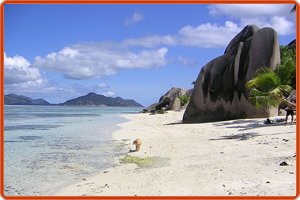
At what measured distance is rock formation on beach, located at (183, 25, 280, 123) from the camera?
1748 centimetres

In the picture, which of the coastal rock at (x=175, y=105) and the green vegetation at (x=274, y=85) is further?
the coastal rock at (x=175, y=105)

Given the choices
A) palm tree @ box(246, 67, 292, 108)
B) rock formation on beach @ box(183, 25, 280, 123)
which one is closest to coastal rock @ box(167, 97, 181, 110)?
rock formation on beach @ box(183, 25, 280, 123)

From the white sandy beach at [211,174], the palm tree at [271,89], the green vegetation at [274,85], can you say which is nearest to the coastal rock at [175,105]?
the green vegetation at [274,85]

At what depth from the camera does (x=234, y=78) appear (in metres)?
19.1

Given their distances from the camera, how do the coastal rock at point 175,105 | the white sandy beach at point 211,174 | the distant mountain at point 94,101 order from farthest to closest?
1. the distant mountain at point 94,101
2. the coastal rock at point 175,105
3. the white sandy beach at point 211,174

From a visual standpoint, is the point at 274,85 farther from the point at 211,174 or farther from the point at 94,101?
the point at 94,101

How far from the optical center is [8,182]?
24.7 feet

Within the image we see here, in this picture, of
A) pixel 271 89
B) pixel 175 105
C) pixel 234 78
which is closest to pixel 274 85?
pixel 271 89

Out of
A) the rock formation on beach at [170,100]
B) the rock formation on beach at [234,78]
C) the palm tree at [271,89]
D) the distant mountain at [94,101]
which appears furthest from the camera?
the distant mountain at [94,101]

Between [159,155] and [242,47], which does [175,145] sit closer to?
[159,155]

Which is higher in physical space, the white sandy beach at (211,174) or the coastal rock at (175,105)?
the coastal rock at (175,105)

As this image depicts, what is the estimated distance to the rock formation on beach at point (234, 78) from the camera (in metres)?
17.5

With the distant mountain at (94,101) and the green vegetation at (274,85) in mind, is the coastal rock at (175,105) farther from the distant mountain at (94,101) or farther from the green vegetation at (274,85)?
the distant mountain at (94,101)

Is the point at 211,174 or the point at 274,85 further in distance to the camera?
the point at 274,85
